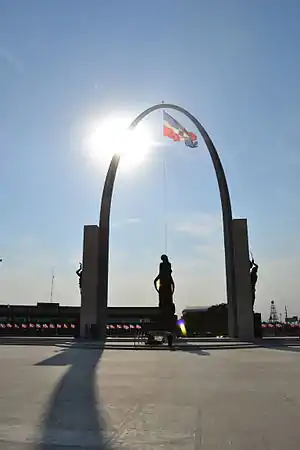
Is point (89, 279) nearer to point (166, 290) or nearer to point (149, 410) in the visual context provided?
point (166, 290)

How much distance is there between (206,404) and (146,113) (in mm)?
33183

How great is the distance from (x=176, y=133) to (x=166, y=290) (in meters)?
13.4

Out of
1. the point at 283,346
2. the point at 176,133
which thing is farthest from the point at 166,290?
the point at 176,133

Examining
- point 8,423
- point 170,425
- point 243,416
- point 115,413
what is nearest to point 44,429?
point 8,423

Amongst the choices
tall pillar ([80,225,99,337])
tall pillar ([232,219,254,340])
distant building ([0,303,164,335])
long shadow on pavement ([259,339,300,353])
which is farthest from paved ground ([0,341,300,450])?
distant building ([0,303,164,335])

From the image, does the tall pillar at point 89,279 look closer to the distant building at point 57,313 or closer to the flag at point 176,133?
the flag at point 176,133

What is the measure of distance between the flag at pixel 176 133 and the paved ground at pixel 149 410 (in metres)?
25.9

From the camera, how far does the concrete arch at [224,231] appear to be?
3241 centimetres

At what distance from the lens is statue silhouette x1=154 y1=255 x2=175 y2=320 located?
1308 inches

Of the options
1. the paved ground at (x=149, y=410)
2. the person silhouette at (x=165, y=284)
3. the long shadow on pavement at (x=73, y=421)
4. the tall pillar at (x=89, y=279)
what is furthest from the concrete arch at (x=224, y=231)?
the long shadow on pavement at (x=73, y=421)

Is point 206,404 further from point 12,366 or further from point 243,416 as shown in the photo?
point 12,366

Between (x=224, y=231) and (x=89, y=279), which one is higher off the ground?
(x=224, y=231)

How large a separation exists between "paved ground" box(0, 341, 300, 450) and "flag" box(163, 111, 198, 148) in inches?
1022

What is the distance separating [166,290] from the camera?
1307 inches
